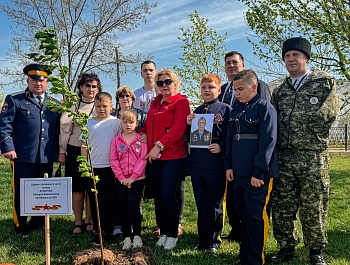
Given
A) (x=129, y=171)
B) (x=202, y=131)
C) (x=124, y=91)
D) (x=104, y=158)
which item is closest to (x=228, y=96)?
(x=202, y=131)

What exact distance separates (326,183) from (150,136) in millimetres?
2056

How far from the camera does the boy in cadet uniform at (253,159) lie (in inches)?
150

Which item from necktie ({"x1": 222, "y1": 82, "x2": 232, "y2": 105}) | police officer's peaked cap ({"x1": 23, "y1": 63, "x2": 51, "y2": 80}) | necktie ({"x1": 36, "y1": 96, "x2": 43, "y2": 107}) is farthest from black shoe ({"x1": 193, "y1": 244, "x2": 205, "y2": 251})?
police officer's peaked cap ({"x1": 23, "y1": 63, "x2": 51, "y2": 80})

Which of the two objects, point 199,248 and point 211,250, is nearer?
point 211,250

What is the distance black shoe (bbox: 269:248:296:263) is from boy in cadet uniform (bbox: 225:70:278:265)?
0.31 m

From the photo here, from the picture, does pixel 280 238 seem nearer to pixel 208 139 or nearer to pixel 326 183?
pixel 326 183

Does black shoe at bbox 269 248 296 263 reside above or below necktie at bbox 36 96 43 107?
below

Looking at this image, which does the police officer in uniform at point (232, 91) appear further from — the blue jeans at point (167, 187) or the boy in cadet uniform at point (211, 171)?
the blue jeans at point (167, 187)

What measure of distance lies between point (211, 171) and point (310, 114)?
1228 millimetres

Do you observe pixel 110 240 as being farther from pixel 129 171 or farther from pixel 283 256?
pixel 283 256

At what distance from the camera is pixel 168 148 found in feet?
15.2

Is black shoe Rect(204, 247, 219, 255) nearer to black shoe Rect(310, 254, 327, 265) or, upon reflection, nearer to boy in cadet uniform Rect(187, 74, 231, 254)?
boy in cadet uniform Rect(187, 74, 231, 254)

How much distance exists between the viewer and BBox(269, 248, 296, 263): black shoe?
4199mm

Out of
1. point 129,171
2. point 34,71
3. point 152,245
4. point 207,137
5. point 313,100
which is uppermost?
point 34,71
